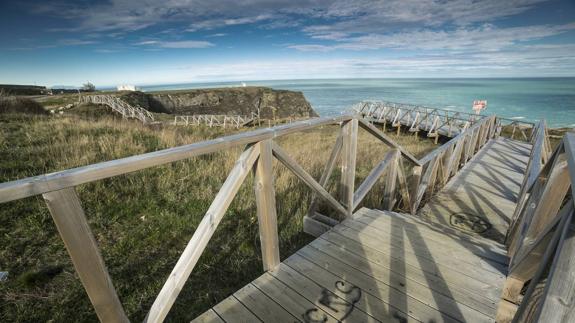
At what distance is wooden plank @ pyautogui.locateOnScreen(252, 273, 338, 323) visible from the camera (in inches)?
71.9

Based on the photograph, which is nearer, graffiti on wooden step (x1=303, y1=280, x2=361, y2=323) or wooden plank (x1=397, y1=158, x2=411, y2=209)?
graffiti on wooden step (x1=303, y1=280, x2=361, y2=323)

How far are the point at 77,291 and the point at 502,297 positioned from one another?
375 cm

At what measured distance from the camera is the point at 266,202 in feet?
6.70

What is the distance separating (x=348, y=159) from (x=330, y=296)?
145cm

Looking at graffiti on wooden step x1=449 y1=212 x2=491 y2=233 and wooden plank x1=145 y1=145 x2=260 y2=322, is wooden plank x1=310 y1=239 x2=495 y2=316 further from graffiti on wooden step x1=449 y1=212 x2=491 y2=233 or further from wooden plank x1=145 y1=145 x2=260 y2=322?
graffiti on wooden step x1=449 y1=212 x2=491 y2=233

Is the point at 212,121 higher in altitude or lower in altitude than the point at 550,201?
lower

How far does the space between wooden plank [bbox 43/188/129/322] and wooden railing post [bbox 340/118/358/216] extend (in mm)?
2335

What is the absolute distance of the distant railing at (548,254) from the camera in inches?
31.5

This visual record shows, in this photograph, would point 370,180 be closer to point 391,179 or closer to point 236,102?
point 391,179

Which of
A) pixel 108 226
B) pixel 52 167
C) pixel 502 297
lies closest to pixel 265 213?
pixel 502 297

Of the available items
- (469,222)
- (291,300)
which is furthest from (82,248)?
(469,222)

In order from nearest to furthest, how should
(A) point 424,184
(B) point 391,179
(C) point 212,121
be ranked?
(B) point 391,179, (A) point 424,184, (C) point 212,121

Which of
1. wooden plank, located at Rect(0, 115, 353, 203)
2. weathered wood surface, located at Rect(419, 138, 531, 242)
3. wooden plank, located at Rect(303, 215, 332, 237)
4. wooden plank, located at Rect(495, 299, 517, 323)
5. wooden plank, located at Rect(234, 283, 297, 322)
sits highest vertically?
wooden plank, located at Rect(0, 115, 353, 203)

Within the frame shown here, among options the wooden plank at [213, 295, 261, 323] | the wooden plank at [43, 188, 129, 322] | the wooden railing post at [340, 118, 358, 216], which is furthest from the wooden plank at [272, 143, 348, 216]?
the wooden plank at [43, 188, 129, 322]
